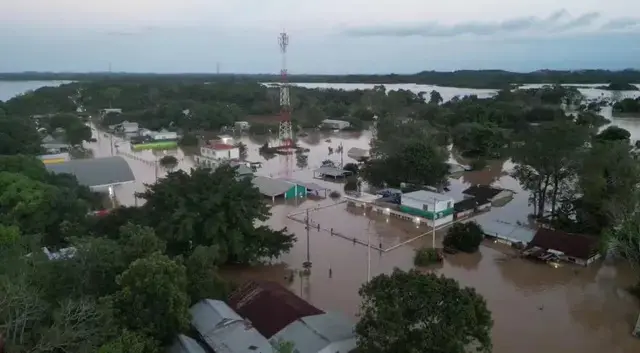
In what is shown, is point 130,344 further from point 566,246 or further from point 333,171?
point 333,171

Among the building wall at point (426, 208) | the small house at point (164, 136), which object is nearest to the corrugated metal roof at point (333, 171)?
the building wall at point (426, 208)

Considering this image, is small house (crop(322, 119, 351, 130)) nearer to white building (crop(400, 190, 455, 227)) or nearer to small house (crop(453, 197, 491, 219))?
small house (crop(453, 197, 491, 219))

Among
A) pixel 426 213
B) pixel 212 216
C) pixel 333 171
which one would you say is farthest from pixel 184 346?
pixel 333 171

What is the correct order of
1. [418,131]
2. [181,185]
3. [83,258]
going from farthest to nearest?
[418,131], [181,185], [83,258]

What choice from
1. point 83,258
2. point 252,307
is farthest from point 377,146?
point 83,258

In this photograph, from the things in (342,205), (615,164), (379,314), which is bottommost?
(342,205)

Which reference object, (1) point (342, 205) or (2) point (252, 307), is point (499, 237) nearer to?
(1) point (342, 205)

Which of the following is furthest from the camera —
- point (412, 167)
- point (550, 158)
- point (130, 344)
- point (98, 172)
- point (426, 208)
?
point (98, 172)
